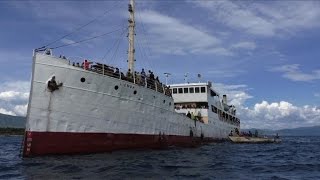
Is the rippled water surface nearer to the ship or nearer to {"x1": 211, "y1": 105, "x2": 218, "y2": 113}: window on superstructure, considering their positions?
the ship

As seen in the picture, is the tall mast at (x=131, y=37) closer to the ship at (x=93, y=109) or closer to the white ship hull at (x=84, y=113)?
the ship at (x=93, y=109)

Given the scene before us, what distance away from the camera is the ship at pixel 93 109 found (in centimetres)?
2381

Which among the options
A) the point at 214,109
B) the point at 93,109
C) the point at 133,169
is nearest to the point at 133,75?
the point at 93,109

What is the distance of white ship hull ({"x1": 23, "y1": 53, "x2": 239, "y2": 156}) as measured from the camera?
2377 centimetres

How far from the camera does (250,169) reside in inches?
835

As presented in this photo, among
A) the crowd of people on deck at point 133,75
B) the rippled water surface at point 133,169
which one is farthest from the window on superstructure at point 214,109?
the rippled water surface at point 133,169

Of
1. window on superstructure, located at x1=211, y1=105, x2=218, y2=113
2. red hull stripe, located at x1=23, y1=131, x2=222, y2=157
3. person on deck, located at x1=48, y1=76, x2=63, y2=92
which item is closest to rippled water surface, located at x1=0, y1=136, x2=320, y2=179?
red hull stripe, located at x1=23, y1=131, x2=222, y2=157

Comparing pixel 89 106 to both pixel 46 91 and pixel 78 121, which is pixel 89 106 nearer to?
pixel 78 121

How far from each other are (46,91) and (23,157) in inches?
164

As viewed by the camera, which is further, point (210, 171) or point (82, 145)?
point (82, 145)

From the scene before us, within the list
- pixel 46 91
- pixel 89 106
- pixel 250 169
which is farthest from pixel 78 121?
pixel 250 169

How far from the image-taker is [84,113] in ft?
82.7

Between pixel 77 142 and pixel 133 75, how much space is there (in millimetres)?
6661

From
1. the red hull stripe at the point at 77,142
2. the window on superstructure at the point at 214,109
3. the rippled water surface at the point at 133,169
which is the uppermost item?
the window on superstructure at the point at 214,109
